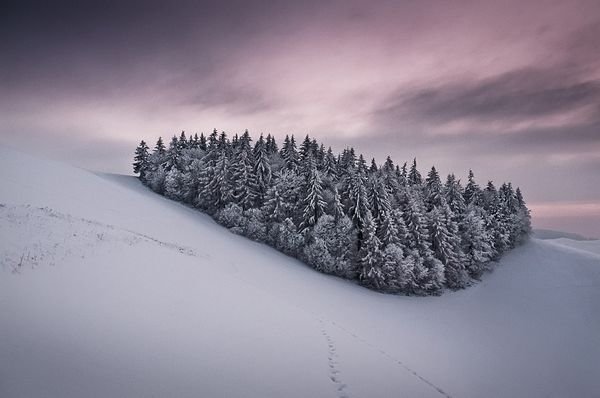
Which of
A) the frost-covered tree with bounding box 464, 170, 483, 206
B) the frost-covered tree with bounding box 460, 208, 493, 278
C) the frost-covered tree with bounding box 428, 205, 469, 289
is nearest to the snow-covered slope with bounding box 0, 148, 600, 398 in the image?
the frost-covered tree with bounding box 428, 205, 469, 289

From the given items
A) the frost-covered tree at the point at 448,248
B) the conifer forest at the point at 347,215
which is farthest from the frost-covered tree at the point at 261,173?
the frost-covered tree at the point at 448,248

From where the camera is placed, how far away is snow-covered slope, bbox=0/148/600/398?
690 centimetres

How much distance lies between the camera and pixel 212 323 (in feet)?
35.0

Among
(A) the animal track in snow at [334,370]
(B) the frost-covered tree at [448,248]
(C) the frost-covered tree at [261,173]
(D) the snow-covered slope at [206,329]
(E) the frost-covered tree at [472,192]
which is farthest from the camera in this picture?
(E) the frost-covered tree at [472,192]

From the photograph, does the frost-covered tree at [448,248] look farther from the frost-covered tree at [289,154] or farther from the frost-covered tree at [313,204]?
the frost-covered tree at [289,154]

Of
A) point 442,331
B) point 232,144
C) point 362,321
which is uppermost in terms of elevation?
point 232,144

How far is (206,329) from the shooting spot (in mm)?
10047

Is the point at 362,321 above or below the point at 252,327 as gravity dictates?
below

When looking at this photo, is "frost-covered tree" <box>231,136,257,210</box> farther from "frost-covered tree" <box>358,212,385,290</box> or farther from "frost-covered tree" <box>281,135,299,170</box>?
"frost-covered tree" <box>358,212,385,290</box>

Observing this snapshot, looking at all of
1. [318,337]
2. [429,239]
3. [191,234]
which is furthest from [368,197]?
[318,337]

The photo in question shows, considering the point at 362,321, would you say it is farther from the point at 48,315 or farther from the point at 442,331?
the point at 48,315

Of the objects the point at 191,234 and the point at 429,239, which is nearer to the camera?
the point at 191,234

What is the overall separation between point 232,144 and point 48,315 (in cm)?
6170

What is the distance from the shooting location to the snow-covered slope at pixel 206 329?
22.6 feet
